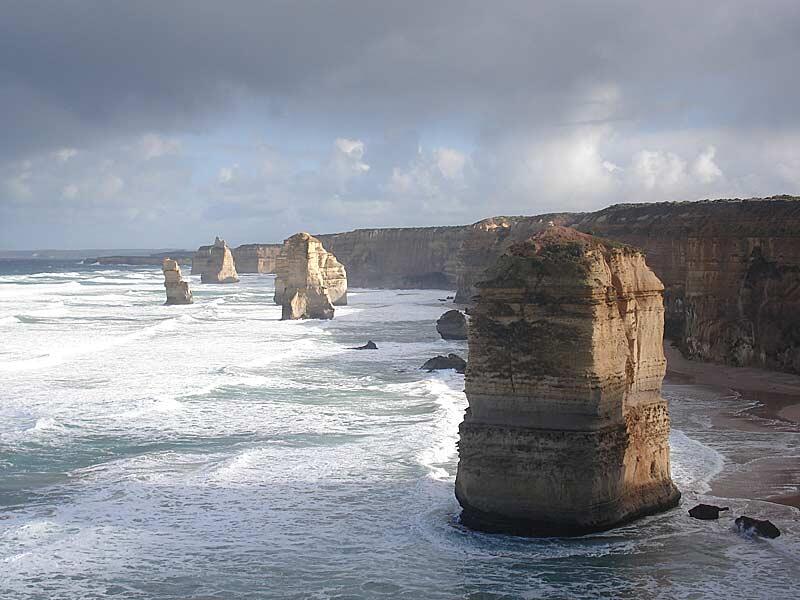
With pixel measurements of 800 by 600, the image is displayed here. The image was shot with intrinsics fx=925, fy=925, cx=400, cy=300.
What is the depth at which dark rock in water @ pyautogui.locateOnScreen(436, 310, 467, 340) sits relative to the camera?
44612 mm

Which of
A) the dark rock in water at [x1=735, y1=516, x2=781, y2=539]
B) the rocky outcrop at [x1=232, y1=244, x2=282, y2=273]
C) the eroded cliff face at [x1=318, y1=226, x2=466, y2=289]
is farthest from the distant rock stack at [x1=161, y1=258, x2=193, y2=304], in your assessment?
the rocky outcrop at [x1=232, y1=244, x2=282, y2=273]

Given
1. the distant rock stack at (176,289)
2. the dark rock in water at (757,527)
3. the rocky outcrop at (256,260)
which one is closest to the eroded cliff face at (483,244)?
the distant rock stack at (176,289)

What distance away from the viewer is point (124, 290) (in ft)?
315

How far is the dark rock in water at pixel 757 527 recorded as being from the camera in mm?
13555

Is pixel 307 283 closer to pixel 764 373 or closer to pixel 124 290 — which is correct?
pixel 764 373

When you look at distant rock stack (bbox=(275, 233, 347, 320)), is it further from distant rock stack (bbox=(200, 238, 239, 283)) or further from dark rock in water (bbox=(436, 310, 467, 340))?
distant rock stack (bbox=(200, 238, 239, 283))

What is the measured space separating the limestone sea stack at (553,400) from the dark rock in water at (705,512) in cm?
67

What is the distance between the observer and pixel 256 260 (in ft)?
491

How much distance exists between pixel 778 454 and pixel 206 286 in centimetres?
9198

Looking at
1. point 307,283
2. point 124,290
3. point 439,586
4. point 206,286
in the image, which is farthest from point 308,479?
point 206,286

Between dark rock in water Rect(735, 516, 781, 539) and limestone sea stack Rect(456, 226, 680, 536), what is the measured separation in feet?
4.65

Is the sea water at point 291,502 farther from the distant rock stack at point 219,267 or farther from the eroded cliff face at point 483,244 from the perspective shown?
the distant rock stack at point 219,267

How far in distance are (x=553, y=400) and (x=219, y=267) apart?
329 feet

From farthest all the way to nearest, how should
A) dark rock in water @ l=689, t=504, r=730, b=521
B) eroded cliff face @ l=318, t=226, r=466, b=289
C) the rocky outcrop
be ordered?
the rocky outcrop → eroded cliff face @ l=318, t=226, r=466, b=289 → dark rock in water @ l=689, t=504, r=730, b=521
